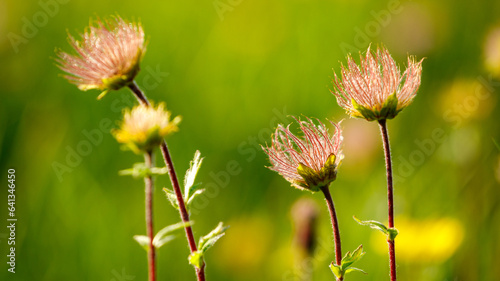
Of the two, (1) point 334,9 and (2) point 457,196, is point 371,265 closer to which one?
(2) point 457,196

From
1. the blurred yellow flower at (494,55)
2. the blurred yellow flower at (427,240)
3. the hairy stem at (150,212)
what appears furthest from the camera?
the blurred yellow flower at (494,55)

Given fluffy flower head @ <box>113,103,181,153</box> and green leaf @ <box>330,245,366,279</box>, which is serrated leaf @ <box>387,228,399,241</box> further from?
fluffy flower head @ <box>113,103,181,153</box>

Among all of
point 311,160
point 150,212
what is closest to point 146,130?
point 150,212

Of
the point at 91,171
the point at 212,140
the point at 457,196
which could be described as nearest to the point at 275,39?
the point at 212,140

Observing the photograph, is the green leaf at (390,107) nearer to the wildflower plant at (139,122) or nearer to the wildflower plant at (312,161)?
the wildflower plant at (312,161)

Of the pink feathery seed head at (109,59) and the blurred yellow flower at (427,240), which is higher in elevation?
the blurred yellow flower at (427,240)

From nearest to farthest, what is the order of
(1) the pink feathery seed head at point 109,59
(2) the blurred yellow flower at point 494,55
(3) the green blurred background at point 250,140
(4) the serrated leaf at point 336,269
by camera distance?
(4) the serrated leaf at point 336,269
(1) the pink feathery seed head at point 109,59
(3) the green blurred background at point 250,140
(2) the blurred yellow flower at point 494,55

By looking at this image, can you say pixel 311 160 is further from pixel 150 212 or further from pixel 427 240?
pixel 427 240

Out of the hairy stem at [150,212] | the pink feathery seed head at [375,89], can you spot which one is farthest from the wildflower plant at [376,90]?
the hairy stem at [150,212]
